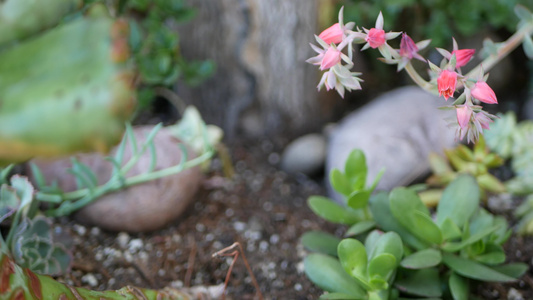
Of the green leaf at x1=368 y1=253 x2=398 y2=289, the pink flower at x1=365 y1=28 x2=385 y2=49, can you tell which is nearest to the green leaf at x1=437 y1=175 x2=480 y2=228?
the green leaf at x1=368 y1=253 x2=398 y2=289

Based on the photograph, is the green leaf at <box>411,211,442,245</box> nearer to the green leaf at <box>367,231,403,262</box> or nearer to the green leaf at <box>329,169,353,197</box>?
the green leaf at <box>367,231,403,262</box>

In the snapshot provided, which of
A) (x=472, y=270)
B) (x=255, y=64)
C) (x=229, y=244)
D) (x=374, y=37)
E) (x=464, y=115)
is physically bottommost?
(x=229, y=244)

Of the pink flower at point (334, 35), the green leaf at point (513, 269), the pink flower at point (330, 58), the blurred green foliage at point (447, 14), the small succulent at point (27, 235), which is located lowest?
the green leaf at point (513, 269)

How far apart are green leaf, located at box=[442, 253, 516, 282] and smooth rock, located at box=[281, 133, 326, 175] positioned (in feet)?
2.72

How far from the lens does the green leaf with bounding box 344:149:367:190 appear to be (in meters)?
1.18

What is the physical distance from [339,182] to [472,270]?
1.03 ft

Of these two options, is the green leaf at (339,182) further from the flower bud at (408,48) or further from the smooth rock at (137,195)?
the smooth rock at (137,195)

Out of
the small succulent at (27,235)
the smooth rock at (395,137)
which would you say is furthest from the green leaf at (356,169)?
the small succulent at (27,235)

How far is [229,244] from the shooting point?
57.6 inches

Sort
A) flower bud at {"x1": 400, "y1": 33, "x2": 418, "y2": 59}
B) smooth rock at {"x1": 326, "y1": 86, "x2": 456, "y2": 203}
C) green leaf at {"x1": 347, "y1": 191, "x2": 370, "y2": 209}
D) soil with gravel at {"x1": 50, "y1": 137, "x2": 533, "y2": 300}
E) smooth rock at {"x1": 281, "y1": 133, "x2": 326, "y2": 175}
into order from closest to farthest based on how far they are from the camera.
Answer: flower bud at {"x1": 400, "y1": 33, "x2": 418, "y2": 59} → green leaf at {"x1": 347, "y1": 191, "x2": 370, "y2": 209} → soil with gravel at {"x1": 50, "y1": 137, "x2": 533, "y2": 300} → smooth rock at {"x1": 326, "y1": 86, "x2": 456, "y2": 203} → smooth rock at {"x1": 281, "y1": 133, "x2": 326, "y2": 175}

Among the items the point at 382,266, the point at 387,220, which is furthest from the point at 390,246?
the point at 387,220

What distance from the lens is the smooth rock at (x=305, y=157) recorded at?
187 centimetres

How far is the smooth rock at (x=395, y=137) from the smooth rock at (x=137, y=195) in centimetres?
50

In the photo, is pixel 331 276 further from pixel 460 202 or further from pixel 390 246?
pixel 460 202
